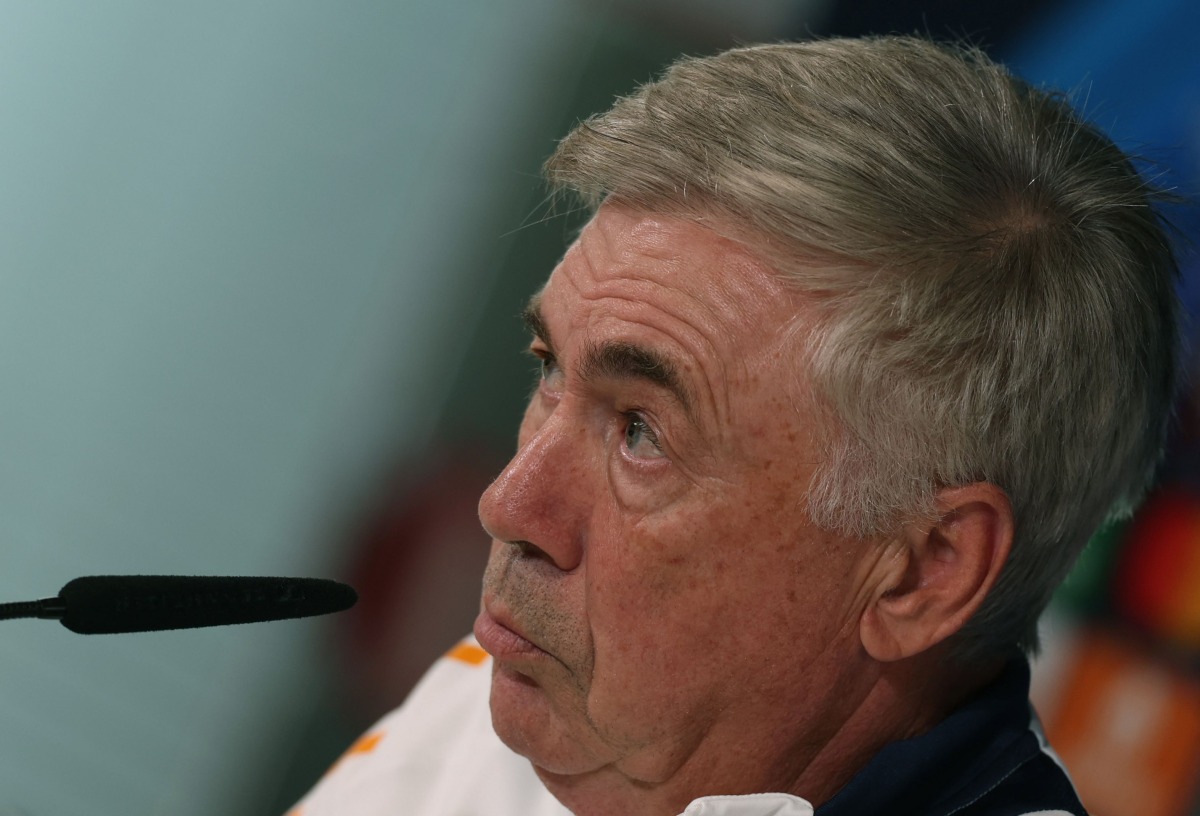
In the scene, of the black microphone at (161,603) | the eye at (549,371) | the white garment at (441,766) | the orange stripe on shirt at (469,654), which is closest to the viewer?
the black microphone at (161,603)

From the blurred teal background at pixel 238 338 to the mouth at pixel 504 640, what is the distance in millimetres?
1403

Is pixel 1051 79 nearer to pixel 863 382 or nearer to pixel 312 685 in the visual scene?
pixel 863 382

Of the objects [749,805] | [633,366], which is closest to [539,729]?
[749,805]

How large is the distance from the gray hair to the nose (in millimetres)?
218

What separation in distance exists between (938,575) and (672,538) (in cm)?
25

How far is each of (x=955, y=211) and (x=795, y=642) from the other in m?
0.41

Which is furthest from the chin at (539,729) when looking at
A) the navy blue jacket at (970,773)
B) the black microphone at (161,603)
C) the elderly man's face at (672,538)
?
the black microphone at (161,603)

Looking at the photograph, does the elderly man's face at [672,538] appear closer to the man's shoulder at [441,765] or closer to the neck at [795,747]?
the neck at [795,747]

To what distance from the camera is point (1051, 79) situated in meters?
1.97

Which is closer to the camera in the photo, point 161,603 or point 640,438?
point 161,603

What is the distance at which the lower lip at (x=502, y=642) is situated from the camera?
3.68 ft

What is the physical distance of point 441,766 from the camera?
154cm

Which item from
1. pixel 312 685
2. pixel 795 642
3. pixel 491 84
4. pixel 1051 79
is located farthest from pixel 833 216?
pixel 312 685

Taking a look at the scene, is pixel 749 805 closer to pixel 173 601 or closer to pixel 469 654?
pixel 173 601
